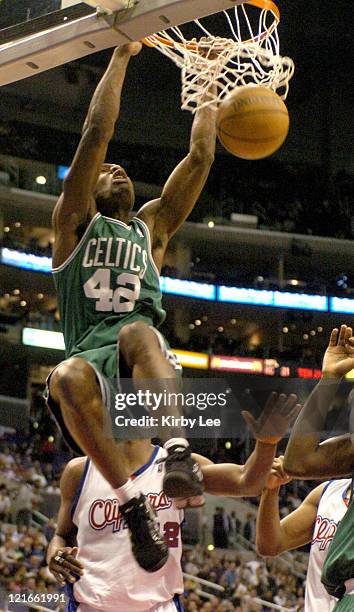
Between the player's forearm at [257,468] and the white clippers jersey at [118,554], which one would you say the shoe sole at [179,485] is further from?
the white clippers jersey at [118,554]

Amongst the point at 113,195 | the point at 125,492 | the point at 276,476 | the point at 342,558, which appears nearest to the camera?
the point at 342,558

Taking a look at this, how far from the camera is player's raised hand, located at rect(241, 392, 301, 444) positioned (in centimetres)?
352

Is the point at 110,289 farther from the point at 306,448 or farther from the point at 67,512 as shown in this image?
the point at 306,448

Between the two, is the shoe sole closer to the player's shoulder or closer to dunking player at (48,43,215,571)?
dunking player at (48,43,215,571)

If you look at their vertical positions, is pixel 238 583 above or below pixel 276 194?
below

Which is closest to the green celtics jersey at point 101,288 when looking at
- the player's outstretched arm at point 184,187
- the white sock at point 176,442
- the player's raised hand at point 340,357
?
the player's outstretched arm at point 184,187

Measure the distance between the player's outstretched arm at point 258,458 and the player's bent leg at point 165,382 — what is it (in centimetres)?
32

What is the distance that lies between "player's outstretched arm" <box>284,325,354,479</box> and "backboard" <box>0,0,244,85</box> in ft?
4.47

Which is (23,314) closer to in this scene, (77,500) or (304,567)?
(304,567)

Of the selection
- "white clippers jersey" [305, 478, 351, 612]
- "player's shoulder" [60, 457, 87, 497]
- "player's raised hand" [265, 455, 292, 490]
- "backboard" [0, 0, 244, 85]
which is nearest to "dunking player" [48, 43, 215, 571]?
"backboard" [0, 0, 244, 85]

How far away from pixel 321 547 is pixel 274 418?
1.23 meters

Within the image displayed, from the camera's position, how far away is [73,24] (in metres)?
3.71

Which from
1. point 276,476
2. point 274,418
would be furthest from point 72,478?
point 274,418

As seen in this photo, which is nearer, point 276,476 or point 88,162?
point 88,162
